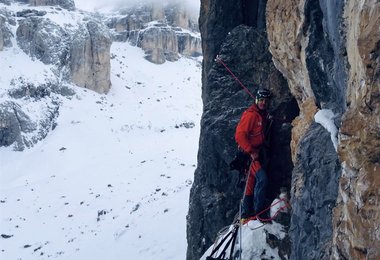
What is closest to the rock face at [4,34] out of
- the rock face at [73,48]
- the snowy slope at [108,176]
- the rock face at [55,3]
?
the snowy slope at [108,176]

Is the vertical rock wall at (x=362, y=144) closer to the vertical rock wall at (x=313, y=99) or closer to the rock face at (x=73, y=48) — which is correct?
the vertical rock wall at (x=313, y=99)

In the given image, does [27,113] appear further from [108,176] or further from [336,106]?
[336,106]

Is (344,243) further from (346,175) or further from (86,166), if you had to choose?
(86,166)

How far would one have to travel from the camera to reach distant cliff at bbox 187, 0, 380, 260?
11.8ft

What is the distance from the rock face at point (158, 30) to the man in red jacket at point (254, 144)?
54090 millimetres

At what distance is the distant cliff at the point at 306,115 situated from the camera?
3584 millimetres

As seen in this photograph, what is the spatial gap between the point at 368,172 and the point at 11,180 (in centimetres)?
3010

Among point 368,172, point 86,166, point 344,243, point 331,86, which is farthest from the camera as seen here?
point 86,166

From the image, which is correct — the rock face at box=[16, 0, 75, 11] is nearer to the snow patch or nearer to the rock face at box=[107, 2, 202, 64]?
the rock face at box=[107, 2, 202, 64]

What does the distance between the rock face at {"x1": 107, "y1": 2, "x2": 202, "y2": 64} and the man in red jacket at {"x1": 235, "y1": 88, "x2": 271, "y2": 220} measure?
54090 mm

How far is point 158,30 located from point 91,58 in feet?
62.4

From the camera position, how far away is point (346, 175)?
3996 millimetres

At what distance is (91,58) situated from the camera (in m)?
47.4

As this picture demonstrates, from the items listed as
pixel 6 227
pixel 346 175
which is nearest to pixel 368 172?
pixel 346 175
